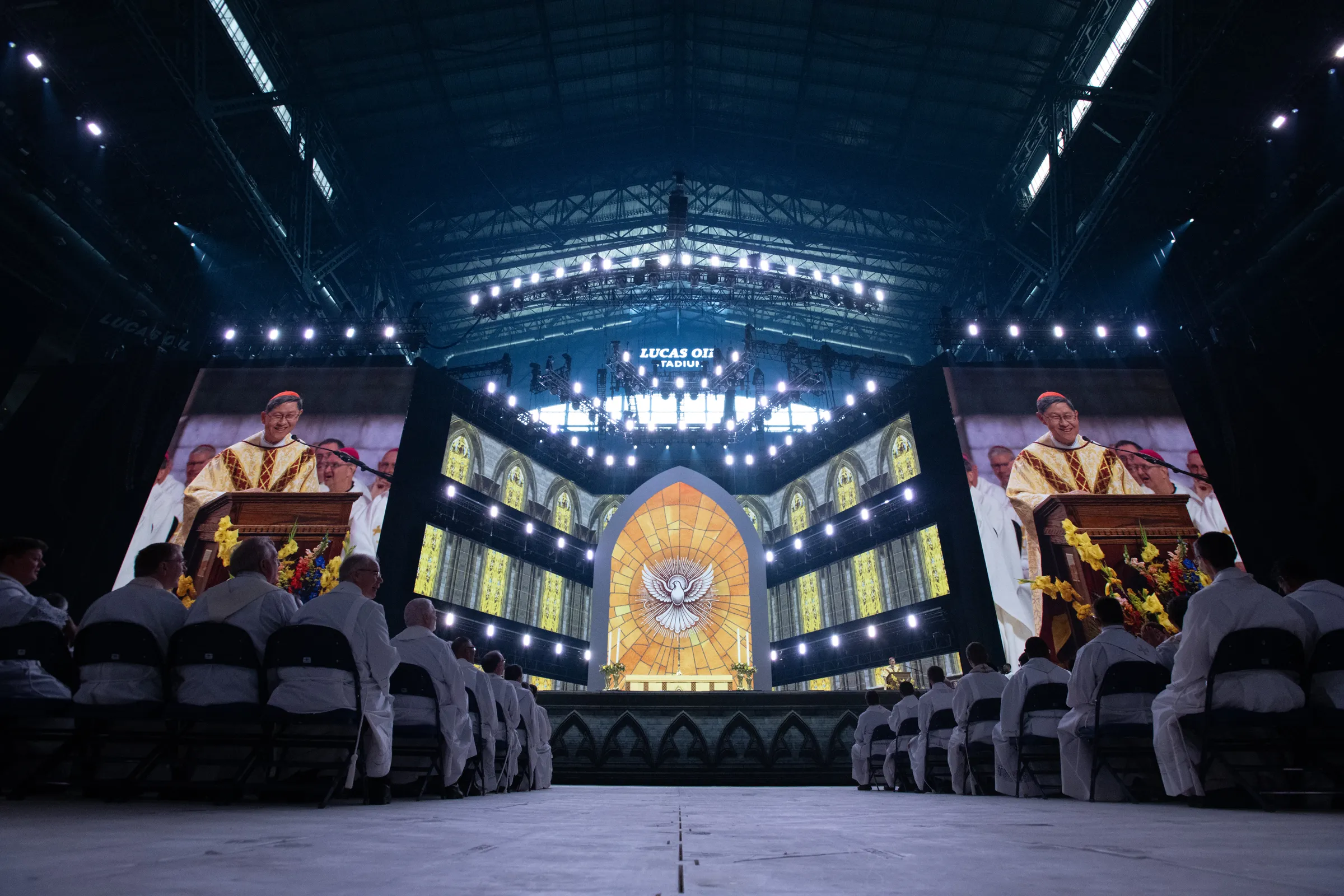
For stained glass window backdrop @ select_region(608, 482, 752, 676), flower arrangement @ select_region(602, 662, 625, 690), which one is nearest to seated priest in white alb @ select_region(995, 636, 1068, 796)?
flower arrangement @ select_region(602, 662, 625, 690)

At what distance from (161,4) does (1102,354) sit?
23232 mm

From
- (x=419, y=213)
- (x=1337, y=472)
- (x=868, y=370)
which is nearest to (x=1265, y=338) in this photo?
(x=1337, y=472)

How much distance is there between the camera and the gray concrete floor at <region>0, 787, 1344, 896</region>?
1209 millimetres

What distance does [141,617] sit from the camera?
3809 millimetres

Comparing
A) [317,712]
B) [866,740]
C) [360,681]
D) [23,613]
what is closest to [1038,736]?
[866,740]

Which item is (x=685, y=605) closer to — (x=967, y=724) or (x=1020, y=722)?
(x=967, y=724)

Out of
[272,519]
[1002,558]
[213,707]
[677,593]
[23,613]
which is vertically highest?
[272,519]

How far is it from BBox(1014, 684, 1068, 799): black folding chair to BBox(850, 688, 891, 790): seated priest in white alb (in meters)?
3.37

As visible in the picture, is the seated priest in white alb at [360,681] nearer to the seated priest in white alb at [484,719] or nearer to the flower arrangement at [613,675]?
the seated priest in white alb at [484,719]

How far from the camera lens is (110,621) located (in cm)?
359

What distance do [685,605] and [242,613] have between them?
53.3ft

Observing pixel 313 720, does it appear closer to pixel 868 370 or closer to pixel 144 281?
pixel 144 281

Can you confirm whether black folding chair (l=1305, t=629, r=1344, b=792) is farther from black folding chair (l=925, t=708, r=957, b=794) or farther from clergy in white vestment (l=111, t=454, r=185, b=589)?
clergy in white vestment (l=111, t=454, r=185, b=589)

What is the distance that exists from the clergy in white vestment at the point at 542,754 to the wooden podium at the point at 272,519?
992 centimetres
